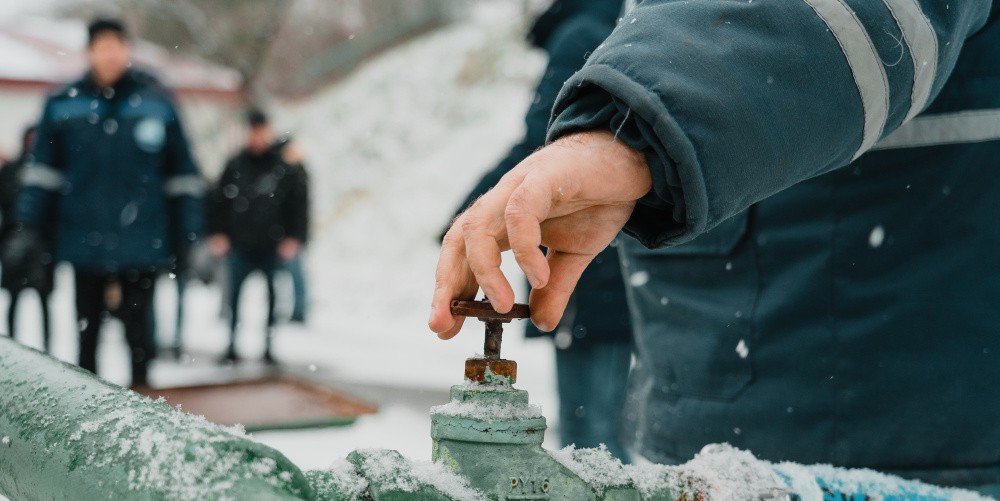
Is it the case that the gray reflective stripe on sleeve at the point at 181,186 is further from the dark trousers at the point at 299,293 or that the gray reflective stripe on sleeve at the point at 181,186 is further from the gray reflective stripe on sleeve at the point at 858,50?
the gray reflective stripe on sleeve at the point at 858,50

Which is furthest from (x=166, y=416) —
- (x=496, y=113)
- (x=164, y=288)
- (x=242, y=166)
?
(x=496, y=113)

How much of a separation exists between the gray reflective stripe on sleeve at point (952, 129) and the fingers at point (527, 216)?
771 mm

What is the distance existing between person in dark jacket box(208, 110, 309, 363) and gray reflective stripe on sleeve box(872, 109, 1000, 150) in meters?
7.64

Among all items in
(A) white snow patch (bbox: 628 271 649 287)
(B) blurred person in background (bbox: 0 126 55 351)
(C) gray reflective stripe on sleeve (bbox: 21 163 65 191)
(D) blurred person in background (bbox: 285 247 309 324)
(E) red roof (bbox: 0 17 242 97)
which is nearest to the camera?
(A) white snow patch (bbox: 628 271 649 287)

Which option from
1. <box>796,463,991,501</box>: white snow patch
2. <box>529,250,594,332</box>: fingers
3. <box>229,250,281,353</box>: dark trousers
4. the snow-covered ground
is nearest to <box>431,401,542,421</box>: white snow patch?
<box>529,250,594,332</box>: fingers

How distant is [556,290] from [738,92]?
0.96 ft

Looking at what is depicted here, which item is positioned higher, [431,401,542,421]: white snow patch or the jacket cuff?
the jacket cuff

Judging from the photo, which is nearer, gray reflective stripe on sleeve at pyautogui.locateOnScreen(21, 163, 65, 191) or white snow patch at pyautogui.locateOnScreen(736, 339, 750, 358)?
white snow patch at pyautogui.locateOnScreen(736, 339, 750, 358)

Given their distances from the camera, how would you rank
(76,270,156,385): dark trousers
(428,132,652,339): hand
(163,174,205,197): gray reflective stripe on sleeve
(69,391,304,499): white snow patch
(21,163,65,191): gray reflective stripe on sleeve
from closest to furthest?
(69,391,304,499): white snow patch < (428,132,652,339): hand < (21,163,65,191): gray reflective stripe on sleeve < (76,270,156,385): dark trousers < (163,174,205,197): gray reflective stripe on sleeve

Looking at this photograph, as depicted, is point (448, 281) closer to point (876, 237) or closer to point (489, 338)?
point (489, 338)

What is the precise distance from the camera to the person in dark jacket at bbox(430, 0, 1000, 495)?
110cm

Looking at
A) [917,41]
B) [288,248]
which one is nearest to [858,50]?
[917,41]

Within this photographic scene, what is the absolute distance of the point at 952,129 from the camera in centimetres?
158

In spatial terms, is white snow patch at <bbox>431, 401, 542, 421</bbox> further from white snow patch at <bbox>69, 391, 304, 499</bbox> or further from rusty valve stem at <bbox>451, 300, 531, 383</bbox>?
white snow patch at <bbox>69, 391, 304, 499</bbox>
